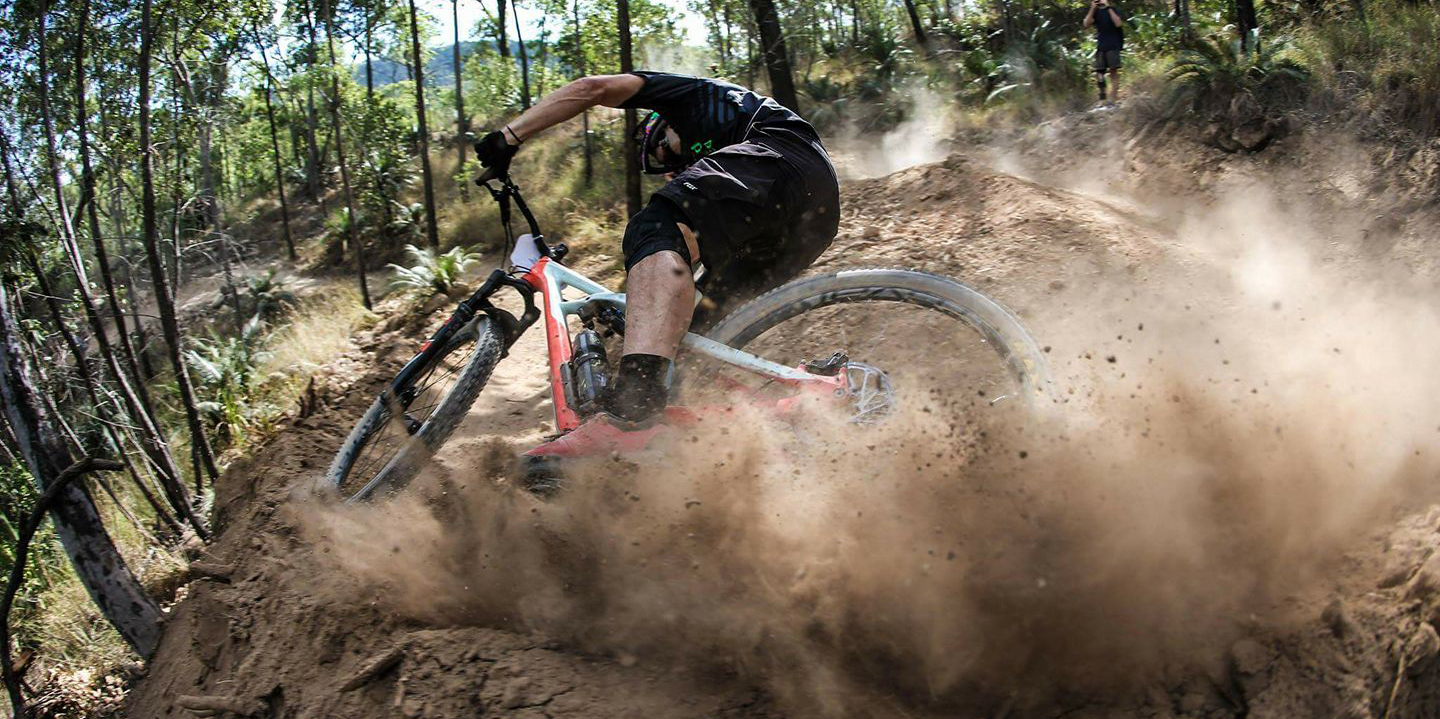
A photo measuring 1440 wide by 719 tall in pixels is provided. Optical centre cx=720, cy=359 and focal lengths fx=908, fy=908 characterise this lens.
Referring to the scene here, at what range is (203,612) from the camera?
4.13 m

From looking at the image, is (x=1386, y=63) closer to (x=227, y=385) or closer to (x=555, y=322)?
(x=555, y=322)

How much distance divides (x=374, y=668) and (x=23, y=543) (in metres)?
2.35

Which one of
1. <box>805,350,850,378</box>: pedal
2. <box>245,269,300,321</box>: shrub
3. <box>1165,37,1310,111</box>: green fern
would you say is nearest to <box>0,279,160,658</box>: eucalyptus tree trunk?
<box>805,350,850,378</box>: pedal

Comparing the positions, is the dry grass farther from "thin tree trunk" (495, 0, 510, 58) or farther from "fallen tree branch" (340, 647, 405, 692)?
"thin tree trunk" (495, 0, 510, 58)

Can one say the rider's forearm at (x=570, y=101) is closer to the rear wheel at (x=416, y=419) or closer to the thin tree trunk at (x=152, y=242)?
the rear wheel at (x=416, y=419)

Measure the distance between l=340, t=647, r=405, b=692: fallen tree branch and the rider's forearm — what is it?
2072 millimetres

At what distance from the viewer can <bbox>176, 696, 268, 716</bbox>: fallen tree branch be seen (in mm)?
3311

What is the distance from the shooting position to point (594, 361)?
12.8ft

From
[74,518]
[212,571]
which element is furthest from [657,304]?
[74,518]

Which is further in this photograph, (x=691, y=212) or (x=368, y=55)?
(x=368, y=55)

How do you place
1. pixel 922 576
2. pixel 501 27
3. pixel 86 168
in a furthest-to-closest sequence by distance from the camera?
pixel 501 27 → pixel 86 168 → pixel 922 576

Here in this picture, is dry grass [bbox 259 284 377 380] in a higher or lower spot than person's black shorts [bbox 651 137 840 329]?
lower

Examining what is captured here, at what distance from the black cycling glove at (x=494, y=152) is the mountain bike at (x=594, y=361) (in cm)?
11

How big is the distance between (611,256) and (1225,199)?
6.94 m
